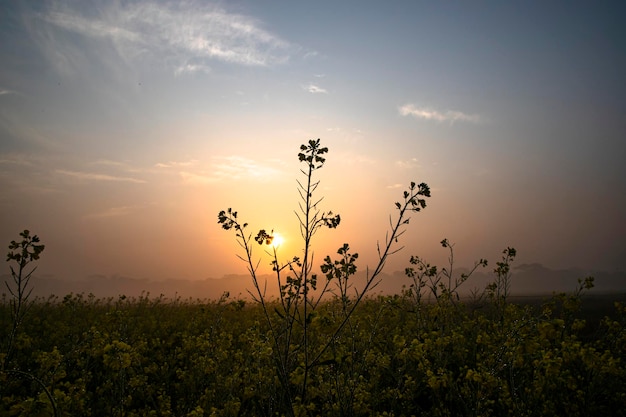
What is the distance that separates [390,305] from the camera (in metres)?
5.06

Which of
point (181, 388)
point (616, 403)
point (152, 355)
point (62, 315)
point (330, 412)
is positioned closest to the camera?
point (330, 412)

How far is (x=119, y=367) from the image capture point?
12.8ft

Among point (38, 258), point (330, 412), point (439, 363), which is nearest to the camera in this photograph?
point (38, 258)

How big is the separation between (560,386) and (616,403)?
2.44ft

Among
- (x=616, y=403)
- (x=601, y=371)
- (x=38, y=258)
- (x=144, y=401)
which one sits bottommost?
(x=144, y=401)

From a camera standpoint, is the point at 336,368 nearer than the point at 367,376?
Yes

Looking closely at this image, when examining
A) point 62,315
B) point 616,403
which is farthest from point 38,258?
point 62,315

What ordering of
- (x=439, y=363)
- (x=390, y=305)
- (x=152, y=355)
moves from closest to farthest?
(x=390, y=305), (x=439, y=363), (x=152, y=355)

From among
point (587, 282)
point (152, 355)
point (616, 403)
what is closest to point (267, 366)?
point (152, 355)

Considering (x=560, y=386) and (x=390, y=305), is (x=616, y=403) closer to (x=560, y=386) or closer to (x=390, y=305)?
(x=560, y=386)

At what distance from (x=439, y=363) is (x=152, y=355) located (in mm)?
6981

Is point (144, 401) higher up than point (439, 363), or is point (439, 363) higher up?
point (439, 363)

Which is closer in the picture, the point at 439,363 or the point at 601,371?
the point at 601,371

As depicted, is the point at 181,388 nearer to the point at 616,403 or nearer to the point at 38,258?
the point at 38,258
